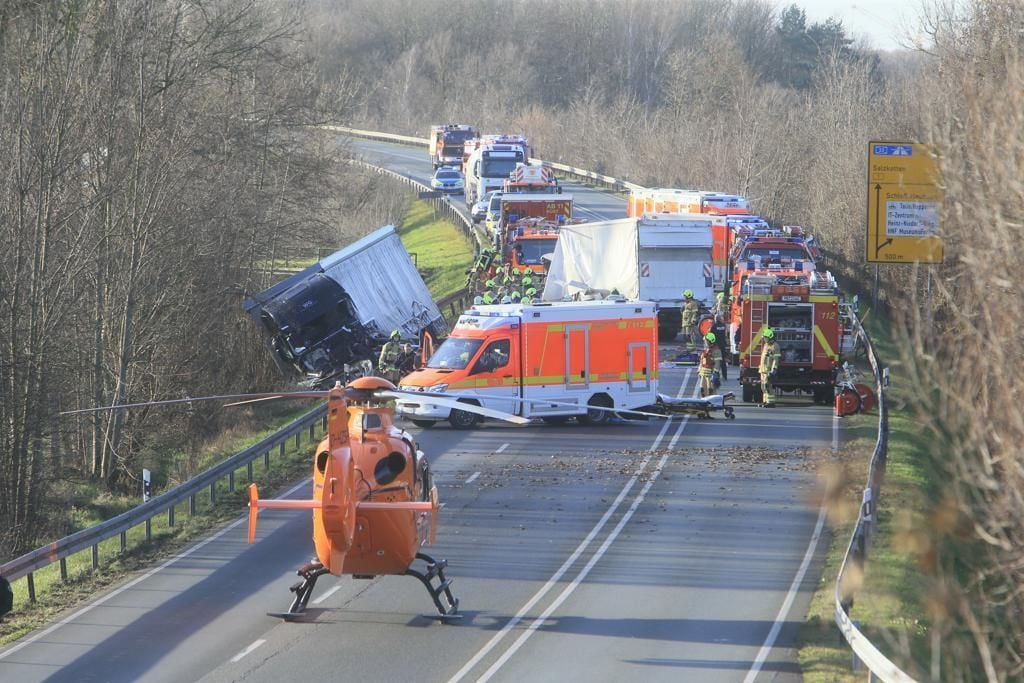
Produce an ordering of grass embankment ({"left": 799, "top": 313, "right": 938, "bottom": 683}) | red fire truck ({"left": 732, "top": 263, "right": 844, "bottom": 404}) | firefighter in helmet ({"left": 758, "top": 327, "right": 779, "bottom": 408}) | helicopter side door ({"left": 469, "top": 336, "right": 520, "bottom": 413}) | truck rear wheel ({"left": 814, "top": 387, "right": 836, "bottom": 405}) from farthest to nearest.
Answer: truck rear wheel ({"left": 814, "top": 387, "right": 836, "bottom": 405}), red fire truck ({"left": 732, "top": 263, "right": 844, "bottom": 404}), firefighter in helmet ({"left": 758, "top": 327, "right": 779, "bottom": 408}), helicopter side door ({"left": 469, "top": 336, "right": 520, "bottom": 413}), grass embankment ({"left": 799, "top": 313, "right": 938, "bottom": 683})

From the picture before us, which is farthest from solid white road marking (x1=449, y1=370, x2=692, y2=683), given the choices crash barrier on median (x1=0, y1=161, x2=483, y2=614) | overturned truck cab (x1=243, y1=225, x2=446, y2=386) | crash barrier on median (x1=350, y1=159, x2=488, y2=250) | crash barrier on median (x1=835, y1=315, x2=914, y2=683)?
crash barrier on median (x1=350, y1=159, x2=488, y2=250)

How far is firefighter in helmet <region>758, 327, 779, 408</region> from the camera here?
28.5 meters

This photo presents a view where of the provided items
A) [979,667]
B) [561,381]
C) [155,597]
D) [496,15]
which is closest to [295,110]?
[561,381]

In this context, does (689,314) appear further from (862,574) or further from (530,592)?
(862,574)

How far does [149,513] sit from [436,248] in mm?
47648

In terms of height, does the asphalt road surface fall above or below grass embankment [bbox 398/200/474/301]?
below

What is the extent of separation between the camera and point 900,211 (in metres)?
25.9

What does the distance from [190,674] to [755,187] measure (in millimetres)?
54982

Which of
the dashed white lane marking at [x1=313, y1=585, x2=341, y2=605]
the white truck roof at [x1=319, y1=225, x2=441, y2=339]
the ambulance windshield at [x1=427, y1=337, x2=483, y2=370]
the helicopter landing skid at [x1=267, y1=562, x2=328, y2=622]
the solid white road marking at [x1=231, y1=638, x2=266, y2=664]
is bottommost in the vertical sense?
the solid white road marking at [x1=231, y1=638, x2=266, y2=664]

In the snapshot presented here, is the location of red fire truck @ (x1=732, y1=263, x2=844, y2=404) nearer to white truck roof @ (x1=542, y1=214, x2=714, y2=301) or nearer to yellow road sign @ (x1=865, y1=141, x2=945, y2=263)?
yellow road sign @ (x1=865, y1=141, x2=945, y2=263)

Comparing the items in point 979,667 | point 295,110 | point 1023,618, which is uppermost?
point 295,110

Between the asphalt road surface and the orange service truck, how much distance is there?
1.92 m

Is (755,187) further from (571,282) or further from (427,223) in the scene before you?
(571,282)

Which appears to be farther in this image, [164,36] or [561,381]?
[164,36]
